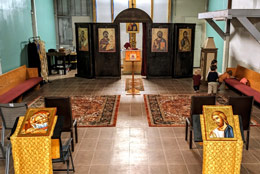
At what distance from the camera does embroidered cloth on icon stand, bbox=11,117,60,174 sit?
150 inches

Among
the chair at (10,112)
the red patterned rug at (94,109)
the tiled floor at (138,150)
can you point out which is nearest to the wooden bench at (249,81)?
the tiled floor at (138,150)

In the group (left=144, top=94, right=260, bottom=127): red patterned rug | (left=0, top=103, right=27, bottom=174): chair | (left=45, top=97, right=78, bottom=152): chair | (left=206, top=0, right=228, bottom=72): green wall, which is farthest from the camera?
(left=206, top=0, right=228, bottom=72): green wall

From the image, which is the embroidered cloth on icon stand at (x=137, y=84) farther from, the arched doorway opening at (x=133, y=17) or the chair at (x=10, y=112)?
the chair at (x=10, y=112)

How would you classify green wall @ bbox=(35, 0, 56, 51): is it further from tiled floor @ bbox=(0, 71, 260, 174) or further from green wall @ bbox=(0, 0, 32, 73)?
tiled floor @ bbox=(0, 71, 260, 174)

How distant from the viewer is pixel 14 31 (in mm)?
10078

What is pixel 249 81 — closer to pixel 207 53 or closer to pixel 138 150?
pixel 207 53

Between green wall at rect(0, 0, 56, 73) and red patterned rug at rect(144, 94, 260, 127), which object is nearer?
red patterned rug at rect(144, 94, 260, 127)

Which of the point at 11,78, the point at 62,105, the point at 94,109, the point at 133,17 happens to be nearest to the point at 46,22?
the point at 133,17

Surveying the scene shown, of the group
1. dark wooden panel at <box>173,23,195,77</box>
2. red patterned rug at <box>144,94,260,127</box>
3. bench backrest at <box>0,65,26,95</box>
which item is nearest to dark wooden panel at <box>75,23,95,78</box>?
bench backrest at <box>0,65,26,95</box>

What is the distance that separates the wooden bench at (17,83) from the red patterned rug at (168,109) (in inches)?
159

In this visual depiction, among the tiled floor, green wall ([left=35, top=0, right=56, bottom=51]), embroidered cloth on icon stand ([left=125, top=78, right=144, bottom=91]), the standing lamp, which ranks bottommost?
the tiled floor

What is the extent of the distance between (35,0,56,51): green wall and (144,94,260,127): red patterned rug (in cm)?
692

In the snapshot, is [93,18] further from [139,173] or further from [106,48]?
[139,173]

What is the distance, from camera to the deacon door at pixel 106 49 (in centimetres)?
1239
